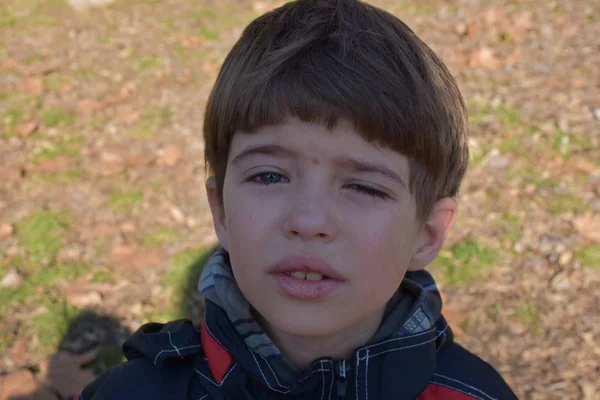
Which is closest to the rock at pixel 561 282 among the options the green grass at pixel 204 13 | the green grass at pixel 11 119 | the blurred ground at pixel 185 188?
the blurred ground at pixel 185 188

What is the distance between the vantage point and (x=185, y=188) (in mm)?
4363

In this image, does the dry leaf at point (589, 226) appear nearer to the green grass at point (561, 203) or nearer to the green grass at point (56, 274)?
the green grass at point (561, 203)

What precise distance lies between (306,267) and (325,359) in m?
0.27

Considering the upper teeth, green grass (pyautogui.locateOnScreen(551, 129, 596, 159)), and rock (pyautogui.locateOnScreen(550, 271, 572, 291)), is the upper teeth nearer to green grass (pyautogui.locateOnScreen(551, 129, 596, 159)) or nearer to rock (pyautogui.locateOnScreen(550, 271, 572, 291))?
rock (pyautogui.locateOnScreen(550, 271, 572, 291))

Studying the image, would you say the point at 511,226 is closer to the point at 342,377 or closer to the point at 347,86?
the point at 342,377

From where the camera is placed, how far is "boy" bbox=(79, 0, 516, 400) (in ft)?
5.73

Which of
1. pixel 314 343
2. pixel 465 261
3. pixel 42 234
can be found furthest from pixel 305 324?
pixel 42 234

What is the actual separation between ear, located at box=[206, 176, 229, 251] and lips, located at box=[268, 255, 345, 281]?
28 centimetres

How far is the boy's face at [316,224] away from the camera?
1728 mm

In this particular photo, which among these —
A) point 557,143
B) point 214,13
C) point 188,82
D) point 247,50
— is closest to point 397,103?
point 247,50

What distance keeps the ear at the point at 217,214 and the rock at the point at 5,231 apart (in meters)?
2.13

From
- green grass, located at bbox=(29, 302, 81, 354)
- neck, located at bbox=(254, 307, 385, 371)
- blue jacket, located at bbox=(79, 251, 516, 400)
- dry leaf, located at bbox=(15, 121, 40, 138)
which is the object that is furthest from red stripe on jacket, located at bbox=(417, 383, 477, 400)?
dry leaf, located at bbox=(15, 121, 40, 138)

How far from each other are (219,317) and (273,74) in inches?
25.9

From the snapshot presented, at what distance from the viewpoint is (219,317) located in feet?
6.46
